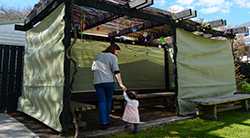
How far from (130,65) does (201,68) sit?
8.78 feet

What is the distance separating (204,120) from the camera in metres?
3.93

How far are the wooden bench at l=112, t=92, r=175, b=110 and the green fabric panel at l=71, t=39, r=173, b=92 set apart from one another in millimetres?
1445

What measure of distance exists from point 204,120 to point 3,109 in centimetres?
508

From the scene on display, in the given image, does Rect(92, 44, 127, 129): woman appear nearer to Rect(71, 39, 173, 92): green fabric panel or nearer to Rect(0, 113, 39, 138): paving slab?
Rect(0, 113, 39, 138): paving slab

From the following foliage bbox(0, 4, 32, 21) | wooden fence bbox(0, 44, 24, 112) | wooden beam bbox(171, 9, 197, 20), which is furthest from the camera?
foliage bbox(0, 4, 32, 21)

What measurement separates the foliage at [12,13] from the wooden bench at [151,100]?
1602cm

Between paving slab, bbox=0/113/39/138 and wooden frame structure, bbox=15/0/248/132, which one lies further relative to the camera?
wooden frame structure, bbox=15/0/248/132

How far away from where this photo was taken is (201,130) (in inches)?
126

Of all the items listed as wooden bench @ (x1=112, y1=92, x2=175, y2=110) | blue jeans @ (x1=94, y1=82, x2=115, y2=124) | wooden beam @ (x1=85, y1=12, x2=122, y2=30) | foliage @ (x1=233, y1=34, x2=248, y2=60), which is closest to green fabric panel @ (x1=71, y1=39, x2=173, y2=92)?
wooden beam @ (x1=85, y1=12, x2=122, y2=30)

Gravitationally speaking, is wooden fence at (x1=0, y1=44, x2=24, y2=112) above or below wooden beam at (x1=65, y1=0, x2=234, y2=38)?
below

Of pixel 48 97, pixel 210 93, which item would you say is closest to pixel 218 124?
pixel 210 93

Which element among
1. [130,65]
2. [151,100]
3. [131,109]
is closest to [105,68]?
[131,109]

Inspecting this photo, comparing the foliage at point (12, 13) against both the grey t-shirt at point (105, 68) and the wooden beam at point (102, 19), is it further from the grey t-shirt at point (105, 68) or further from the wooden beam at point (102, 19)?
the grey t-shirt at point (105, 68)

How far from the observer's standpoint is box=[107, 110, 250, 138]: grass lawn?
2881 mm
